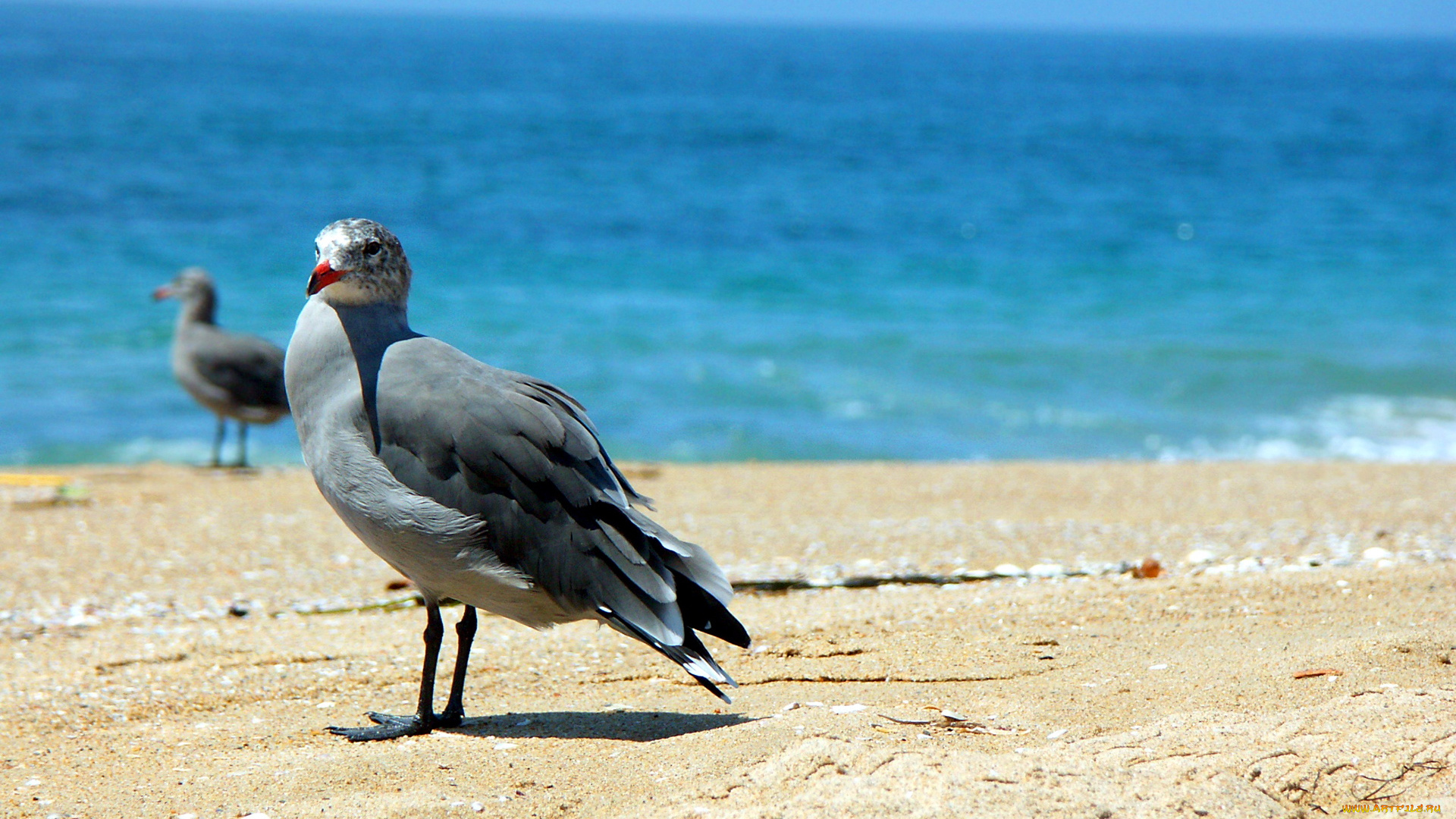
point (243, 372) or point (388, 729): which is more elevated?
point (388, 729)

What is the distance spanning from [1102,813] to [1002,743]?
0.60 meters

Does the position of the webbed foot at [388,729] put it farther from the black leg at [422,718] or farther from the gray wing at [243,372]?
the gray wing at [243,372]

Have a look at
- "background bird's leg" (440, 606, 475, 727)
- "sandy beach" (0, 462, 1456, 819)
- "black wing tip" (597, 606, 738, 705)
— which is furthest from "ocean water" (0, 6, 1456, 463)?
"black wing tip" (597, 606, 738, 705)

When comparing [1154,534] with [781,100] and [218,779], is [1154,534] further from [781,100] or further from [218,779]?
[781,100]

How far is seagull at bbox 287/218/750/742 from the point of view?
3656mm

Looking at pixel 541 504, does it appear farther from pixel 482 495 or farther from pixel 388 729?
pixel 388 729

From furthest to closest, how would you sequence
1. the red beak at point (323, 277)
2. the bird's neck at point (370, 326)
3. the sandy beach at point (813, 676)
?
1. the bird's neck at point (370, 326)
2. the red beak at point (323, 277)
3. the sandy beach at point (813, 676)

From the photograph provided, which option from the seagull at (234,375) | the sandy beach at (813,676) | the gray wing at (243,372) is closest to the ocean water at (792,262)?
the seagull at (234,375)

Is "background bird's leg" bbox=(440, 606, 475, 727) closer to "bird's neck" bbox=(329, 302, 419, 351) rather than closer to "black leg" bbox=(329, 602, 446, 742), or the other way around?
"black leg" bbox=(329, 602, 446, 742)

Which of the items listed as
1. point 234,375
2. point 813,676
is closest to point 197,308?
point 234,375

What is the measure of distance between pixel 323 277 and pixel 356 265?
11 cm

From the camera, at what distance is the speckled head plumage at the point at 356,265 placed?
3.79 metres

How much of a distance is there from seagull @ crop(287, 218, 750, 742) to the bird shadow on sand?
0.50 ft

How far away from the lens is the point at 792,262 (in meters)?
20.9
